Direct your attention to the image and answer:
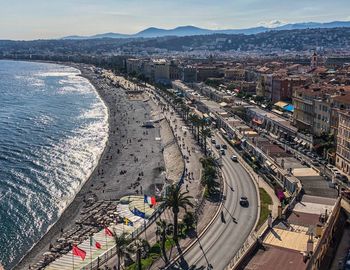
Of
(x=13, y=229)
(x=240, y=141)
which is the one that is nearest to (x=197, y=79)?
(x=240, y=141)

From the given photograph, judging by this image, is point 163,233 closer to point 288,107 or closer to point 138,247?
point 138,247

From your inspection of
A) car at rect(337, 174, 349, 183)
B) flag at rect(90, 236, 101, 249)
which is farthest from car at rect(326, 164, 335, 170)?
flag at rect(90, 236, 101, 249)

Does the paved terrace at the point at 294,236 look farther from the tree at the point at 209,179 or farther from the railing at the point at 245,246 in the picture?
the tree at the point at 209,179

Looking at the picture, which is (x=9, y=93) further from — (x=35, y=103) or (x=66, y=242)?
(x=66, y=242)

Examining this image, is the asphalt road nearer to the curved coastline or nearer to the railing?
the railing

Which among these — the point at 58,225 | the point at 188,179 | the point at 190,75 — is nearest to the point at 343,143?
the point at 188,179

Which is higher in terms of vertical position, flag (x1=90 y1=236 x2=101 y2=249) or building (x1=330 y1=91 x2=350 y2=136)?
building (x1=330 y1=91 x2=350 y2=136)

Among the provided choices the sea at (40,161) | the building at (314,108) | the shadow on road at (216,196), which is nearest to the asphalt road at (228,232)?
the shadow on road at (216,196)
